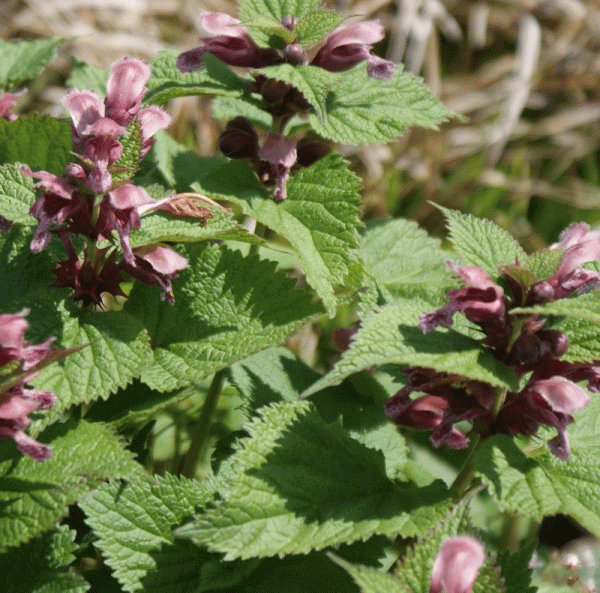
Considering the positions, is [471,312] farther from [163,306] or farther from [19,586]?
[19,586]

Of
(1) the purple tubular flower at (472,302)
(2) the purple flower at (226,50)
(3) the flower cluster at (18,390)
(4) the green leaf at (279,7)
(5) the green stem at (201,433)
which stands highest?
(4) the green leaf at (279,7)

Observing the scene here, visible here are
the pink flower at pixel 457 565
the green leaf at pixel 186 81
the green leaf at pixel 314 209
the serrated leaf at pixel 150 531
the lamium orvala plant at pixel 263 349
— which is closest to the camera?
the pink flower at pixel 457 565

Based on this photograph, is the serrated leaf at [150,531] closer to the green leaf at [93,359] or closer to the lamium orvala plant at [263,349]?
the lamium orvala plant at [263,349]

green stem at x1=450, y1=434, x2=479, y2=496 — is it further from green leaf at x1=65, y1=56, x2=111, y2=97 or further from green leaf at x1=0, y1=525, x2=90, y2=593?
green leaf at x1=65, y1=56, x2=111, y2=97

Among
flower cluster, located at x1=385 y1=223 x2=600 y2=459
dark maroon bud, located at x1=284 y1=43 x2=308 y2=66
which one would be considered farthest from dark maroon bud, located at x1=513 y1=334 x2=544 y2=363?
dark maroon bud, located at x1=284 y1=43 x2=308 y2=66

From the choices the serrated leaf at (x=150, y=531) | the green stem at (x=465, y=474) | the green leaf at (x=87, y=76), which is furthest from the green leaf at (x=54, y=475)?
the green leaf at (x=87, y=76)

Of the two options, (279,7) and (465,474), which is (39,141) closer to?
(279,7)
